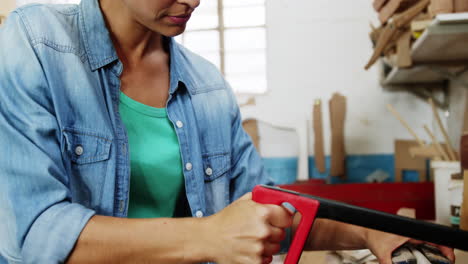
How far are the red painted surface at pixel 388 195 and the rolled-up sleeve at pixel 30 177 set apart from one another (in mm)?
1402

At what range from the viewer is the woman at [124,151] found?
0.53 metres

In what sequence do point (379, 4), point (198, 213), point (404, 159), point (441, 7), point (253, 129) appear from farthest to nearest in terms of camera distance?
point (253, 129), point (404, 159), point (379, 4), point (441, 7), point (198, 213)

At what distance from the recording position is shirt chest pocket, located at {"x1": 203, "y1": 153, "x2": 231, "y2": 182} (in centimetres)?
86

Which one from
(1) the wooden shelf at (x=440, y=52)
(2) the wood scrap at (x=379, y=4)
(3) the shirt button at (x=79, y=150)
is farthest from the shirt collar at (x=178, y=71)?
(2) the wood scrap at (x=379, y=4)

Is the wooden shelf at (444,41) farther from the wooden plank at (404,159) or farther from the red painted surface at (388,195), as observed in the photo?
the wooden plank at (404,159)

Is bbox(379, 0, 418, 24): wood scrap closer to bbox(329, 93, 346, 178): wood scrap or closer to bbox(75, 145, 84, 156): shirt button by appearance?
bbox(329, 93, 346, 178): wood scrap

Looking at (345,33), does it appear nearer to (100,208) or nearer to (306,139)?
(306,139)

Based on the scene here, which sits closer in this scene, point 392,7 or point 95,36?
point 95,36

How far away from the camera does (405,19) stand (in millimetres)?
1424

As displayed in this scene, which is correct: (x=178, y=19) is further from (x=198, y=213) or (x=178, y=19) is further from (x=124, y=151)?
(x=198, y=213)

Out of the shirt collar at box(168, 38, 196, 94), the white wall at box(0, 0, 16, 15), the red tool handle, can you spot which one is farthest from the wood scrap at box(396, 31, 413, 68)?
the white wall at box(0, 0, 16, 15)

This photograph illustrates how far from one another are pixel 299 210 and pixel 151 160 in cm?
37

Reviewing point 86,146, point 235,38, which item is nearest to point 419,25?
point 86,146

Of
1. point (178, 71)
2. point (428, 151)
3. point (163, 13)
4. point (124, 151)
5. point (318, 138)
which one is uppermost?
point (163, 13)
